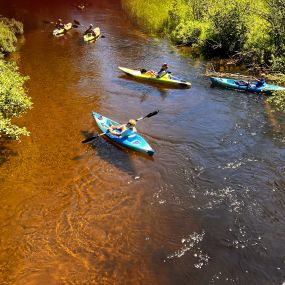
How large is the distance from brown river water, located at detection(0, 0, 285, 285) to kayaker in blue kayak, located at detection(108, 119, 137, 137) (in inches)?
25.8

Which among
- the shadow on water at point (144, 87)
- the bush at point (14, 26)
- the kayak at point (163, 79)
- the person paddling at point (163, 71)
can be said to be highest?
the person paddling at point (163, 71)

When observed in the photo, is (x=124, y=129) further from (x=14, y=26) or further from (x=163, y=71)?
(x=14, y=26)

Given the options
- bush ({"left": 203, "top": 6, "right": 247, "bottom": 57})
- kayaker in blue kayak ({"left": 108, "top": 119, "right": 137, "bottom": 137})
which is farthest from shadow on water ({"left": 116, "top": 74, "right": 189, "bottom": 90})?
kayaker in blue kayak ({"left": 108, "top": 119, "right": 137, "bottom": 137})

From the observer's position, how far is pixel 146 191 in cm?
1095

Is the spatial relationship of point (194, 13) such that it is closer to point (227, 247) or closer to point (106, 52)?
point (106, 52)

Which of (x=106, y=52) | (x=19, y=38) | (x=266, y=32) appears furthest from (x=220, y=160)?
(x=19, y=38)

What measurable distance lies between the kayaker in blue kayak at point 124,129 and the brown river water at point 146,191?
25.8 inches

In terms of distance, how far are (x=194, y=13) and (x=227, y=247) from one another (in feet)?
73.4

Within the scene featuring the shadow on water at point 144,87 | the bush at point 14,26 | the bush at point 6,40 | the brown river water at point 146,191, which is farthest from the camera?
the bush at point 14,26

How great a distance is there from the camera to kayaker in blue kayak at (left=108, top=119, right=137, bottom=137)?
41.1 feet

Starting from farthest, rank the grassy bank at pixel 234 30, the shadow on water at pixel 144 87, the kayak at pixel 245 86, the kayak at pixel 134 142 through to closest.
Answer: the grassy bank at pixel 234 30, the shadow on water at pixel 144 87, the kayak at pixel 245 86, the kayak at pixel 134 142

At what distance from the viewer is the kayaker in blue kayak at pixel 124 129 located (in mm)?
12516

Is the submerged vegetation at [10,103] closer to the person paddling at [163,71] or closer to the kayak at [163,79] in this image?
the kayak at [163,79]

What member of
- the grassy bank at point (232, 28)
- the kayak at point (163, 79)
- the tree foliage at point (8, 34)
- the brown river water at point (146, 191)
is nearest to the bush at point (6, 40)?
the tree foliage at point (8, 34)
